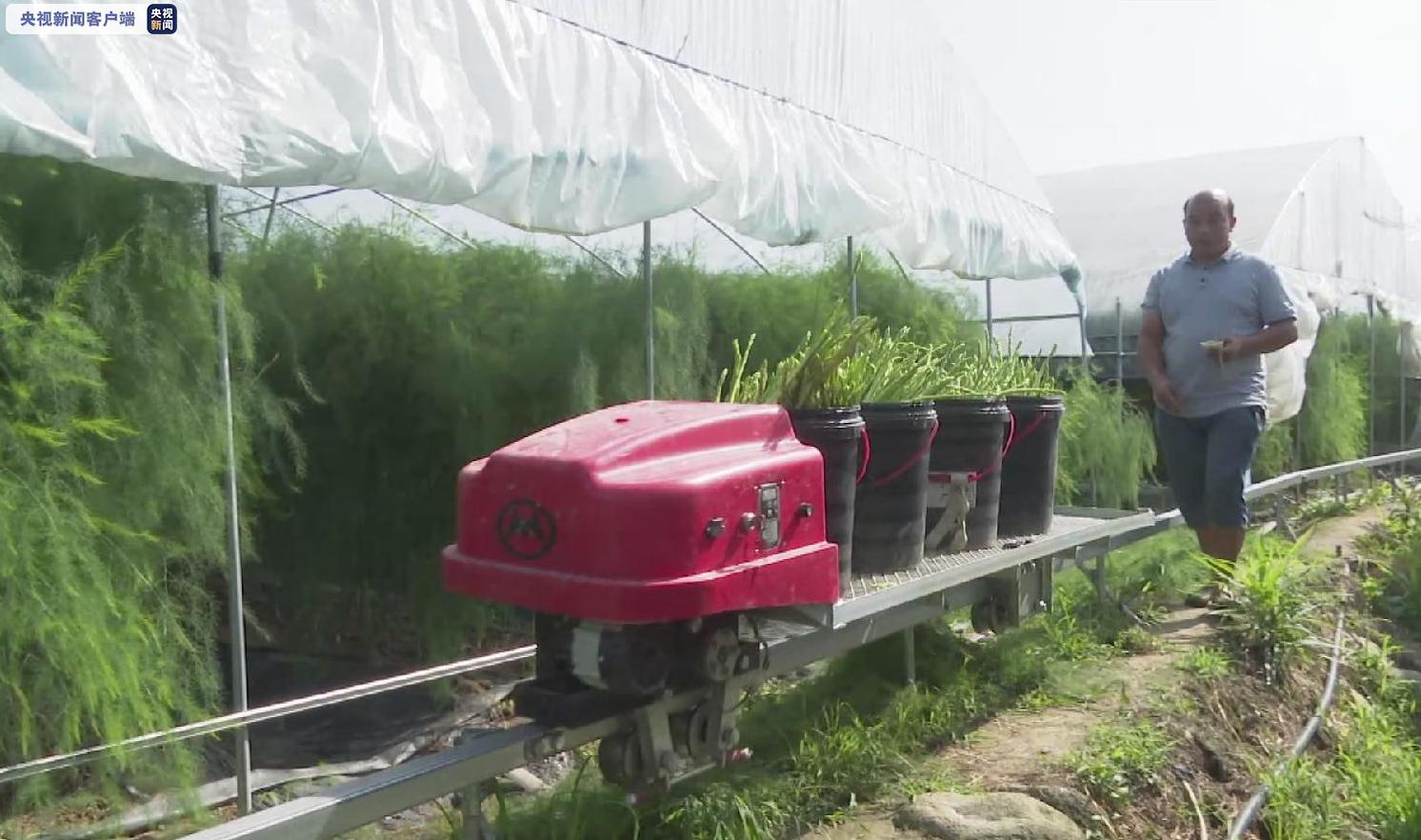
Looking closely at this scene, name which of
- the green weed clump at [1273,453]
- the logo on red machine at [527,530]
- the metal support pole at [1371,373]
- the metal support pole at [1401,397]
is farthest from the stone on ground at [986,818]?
the metal support pole at [1401,397]

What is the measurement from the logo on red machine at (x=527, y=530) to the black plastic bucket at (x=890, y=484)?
113 centimetres

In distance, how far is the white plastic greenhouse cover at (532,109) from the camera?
2.77 m

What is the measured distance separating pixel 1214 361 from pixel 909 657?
1707mm

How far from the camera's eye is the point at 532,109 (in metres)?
3.83

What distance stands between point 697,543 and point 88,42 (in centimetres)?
173

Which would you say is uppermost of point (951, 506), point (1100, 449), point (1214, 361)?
point (1214, 361)

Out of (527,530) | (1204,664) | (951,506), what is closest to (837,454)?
(951,506)

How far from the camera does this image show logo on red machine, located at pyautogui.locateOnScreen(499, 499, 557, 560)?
7.61 feet

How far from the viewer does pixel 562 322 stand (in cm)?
472

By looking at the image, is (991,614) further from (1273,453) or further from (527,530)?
(1273,453)

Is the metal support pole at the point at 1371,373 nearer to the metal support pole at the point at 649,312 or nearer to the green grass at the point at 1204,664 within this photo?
the green grass at the point at 1204,664

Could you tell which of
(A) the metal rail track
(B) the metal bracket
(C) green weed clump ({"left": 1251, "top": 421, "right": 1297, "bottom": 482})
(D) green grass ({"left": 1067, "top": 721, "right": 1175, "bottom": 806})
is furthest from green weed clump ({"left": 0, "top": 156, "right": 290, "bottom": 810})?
(C) green weed clump ({"left": 1251, "top": 421, "right": 1297, "bottom": 482})

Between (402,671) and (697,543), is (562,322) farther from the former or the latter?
(697,543)

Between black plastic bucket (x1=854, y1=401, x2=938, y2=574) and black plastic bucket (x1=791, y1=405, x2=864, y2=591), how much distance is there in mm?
232
